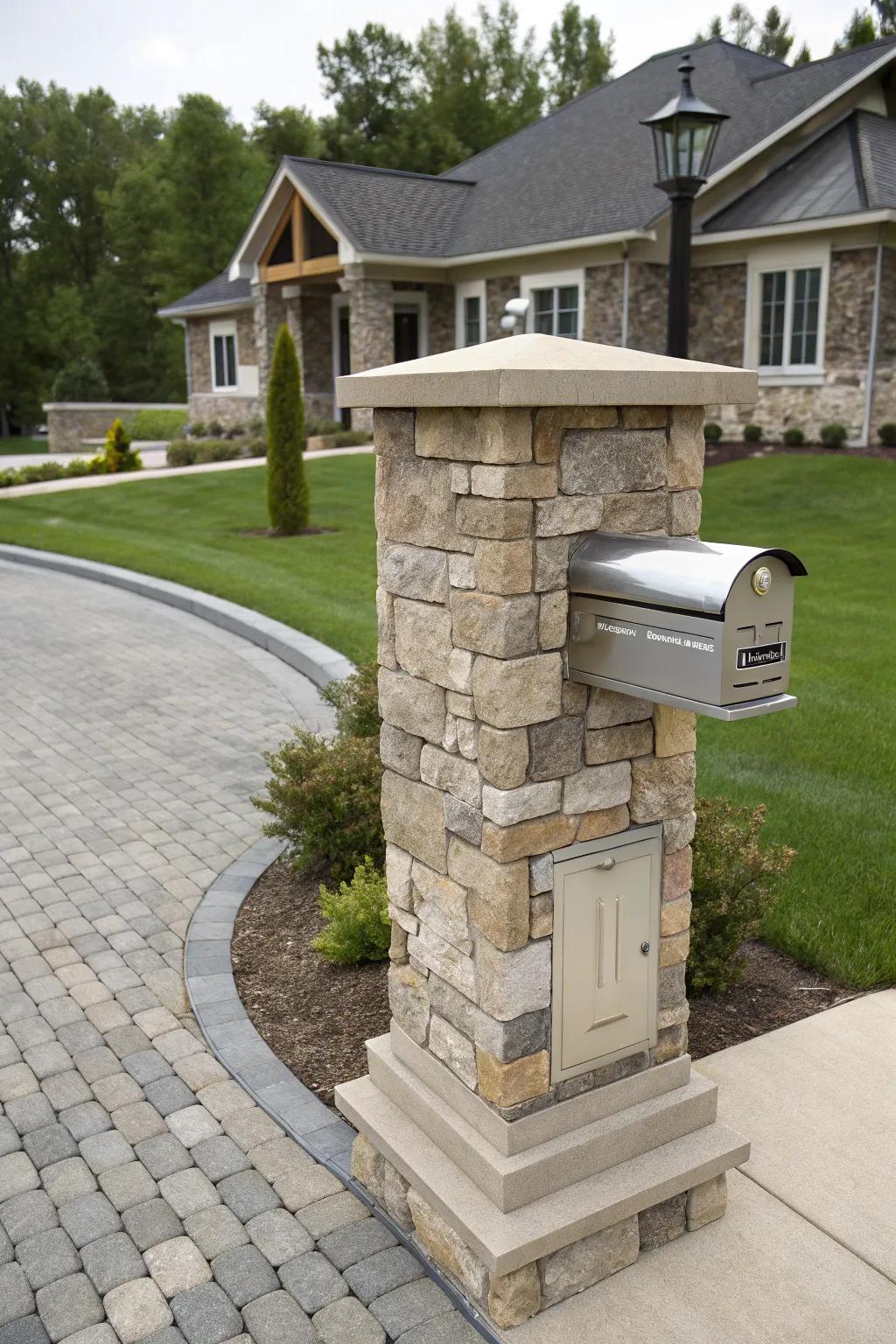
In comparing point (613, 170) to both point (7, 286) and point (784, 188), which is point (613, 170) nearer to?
point (784, 188)

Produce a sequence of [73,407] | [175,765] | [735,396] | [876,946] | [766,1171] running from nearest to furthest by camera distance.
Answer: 1. [735,396]
2. [766,1171]
3. [876,946]
4. [175,765]
5. [73,407]

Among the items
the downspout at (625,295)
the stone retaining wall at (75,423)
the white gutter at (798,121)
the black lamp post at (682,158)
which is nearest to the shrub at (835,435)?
the downspout at (625,295)

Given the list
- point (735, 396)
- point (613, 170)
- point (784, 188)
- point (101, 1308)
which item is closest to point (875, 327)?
point (784, 188)

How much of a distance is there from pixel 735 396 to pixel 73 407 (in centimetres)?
3693

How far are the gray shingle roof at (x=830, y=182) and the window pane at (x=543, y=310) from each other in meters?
A: 3.62

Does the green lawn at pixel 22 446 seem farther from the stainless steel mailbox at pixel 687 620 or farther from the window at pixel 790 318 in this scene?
the stainless steel mailbox at pixel 687 620

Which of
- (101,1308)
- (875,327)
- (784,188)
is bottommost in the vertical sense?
(101,1308)

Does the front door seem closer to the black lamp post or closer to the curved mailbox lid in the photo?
the black lamp post

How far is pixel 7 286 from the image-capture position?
166ft

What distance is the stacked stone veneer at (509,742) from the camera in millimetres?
2895

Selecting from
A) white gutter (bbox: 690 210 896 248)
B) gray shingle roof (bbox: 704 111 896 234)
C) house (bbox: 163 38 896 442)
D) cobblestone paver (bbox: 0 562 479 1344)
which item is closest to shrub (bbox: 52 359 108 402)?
house (bbox: 163 38 896 442)

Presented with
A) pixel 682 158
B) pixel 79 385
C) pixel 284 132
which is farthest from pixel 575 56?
pixel 682 158

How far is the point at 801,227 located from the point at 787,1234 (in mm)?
18873

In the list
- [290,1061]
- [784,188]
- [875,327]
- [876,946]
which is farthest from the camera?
[784,188]
